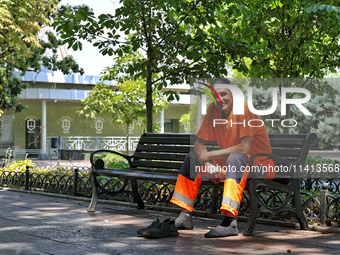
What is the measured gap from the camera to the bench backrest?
4.59 meters

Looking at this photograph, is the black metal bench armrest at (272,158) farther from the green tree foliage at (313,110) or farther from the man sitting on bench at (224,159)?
the green tree foliage at (313,110)

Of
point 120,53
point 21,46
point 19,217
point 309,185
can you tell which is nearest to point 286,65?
point 309,185

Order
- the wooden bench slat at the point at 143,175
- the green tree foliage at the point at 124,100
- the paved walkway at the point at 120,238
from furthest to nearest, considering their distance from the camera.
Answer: the green tree foliage at the point at 124,100 → the wooden bench slat at the point at 143,175 → the paved walkway at the point at 120,238

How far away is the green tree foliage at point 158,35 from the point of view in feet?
23.6

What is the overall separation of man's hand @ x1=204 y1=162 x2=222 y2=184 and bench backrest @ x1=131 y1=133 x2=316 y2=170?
0.74 m

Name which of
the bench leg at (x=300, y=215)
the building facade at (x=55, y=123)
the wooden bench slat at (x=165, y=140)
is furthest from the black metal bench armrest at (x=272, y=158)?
the building facade at (x=55, y=123)

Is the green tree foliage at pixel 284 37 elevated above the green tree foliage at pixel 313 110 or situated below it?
above

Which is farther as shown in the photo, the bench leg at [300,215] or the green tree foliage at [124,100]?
the green tree foliage at [124,100]

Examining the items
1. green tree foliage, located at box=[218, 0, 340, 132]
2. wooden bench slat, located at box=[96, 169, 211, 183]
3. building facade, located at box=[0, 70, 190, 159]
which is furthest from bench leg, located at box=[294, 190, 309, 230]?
building facade, located at box=[0, 70, 190, 159]

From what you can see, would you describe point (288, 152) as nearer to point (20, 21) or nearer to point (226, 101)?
point (226, 101)

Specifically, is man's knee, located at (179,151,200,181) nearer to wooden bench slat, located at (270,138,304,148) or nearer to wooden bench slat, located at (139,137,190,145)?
wooden bench slat, located at (270,138,304,148)

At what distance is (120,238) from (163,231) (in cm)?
41

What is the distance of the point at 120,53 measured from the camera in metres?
7.79

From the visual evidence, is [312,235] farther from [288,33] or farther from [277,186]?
[288,33]
